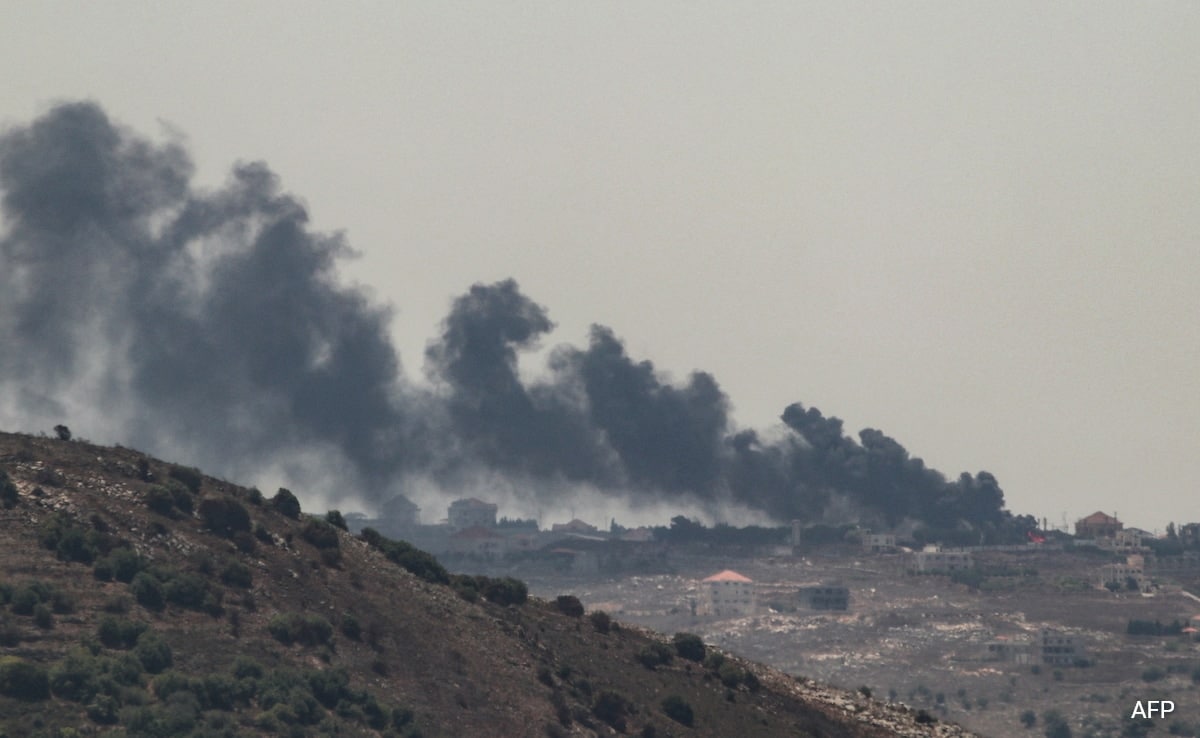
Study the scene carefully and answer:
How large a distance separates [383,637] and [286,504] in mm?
18158

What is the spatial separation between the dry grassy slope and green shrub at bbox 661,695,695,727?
0.56 metres

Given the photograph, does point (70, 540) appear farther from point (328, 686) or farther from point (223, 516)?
point (328, 686)

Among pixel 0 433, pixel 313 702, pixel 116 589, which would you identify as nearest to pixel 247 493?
pixel 0 433

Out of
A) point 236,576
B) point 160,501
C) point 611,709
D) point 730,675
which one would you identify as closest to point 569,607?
point 730,675

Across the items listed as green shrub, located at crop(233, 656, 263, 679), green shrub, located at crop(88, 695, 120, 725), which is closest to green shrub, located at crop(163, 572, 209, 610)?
green shrub, located at crop(233, 656, 263, 679)

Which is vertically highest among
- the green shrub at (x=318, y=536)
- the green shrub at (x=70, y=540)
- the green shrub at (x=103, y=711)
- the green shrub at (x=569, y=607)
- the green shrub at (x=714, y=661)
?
the green shrub at (x=318, y=536)

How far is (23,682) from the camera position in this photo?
74312mm

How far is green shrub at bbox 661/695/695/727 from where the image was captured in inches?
3944

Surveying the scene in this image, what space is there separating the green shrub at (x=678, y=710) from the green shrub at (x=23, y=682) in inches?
1451

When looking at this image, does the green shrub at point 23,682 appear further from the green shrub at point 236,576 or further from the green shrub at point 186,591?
the green shrub at point 236,576

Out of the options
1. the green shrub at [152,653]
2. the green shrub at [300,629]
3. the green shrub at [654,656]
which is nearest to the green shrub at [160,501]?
the green shrub at [300,629]

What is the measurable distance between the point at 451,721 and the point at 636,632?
1282 inches

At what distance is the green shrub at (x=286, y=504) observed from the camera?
109550 millimetres

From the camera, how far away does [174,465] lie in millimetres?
106500
